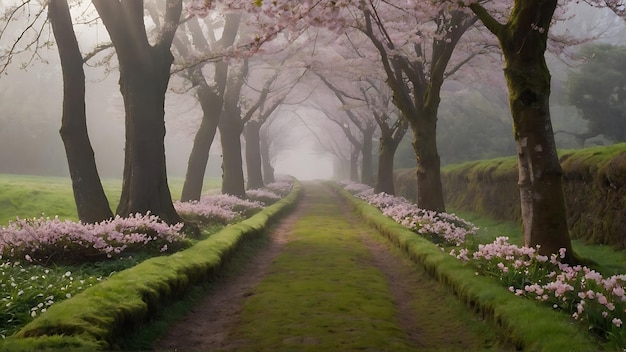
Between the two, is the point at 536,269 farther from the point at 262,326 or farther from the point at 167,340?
the point at 167,340

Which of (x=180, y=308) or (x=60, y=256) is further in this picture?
(x=60, y=256)

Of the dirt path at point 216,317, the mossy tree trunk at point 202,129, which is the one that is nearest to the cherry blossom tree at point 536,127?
the dirt path at point 216,317

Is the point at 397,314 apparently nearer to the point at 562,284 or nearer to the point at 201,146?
the point at 562,284

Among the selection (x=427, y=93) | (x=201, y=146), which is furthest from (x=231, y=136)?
(x=427, y=93)

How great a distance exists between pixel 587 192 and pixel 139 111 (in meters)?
11.6

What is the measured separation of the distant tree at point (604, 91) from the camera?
28.1 meters

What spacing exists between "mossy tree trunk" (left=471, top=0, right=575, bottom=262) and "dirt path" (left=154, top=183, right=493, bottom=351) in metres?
1.97

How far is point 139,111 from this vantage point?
533 inches

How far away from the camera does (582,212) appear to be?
13867mm

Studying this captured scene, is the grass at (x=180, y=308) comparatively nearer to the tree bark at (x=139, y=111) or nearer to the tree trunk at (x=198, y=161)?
the tree bark at (x=139, y=111)

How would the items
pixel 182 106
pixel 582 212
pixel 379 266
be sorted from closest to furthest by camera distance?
pixel 379 266, pixel 582 212, pixel 182 106

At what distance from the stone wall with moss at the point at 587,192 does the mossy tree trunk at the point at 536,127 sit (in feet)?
13.7

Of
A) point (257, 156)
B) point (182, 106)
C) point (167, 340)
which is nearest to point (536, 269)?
point (167, 340)

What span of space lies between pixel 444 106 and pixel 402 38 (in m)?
23.0
